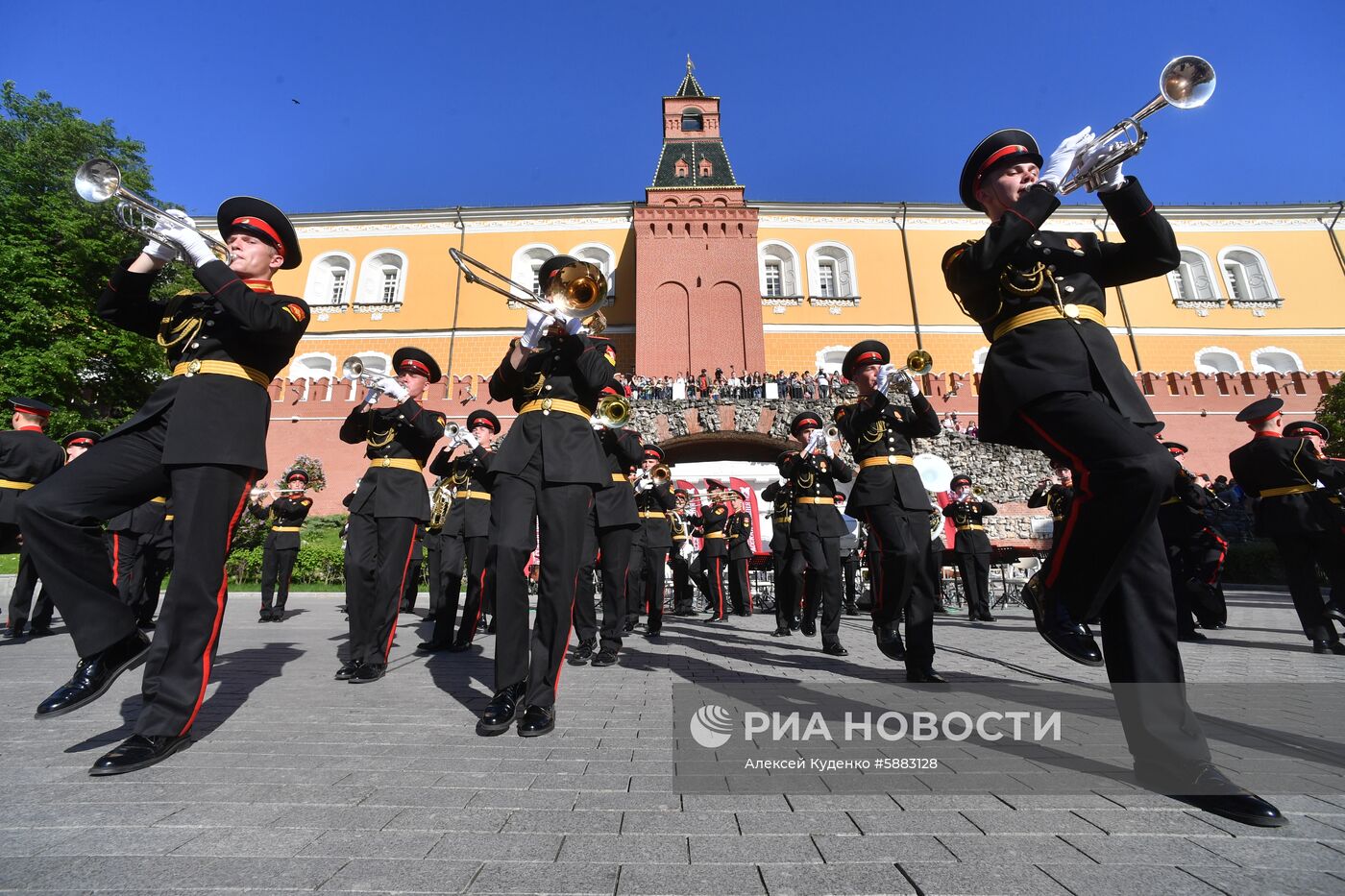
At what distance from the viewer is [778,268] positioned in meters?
38.0

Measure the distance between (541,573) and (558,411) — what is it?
96cm

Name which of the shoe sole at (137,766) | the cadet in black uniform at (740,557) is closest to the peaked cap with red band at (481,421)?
the shoe sole at (137,766)

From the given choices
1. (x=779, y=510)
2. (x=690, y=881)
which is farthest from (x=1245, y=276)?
(x=690, y=881)

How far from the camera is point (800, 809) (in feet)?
6.74

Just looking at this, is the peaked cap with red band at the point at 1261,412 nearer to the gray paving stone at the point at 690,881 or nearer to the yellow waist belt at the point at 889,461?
the yellow waist belt at the point at 889,461

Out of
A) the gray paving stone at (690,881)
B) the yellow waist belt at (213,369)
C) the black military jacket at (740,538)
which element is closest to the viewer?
the gray paving stone at (690,881)

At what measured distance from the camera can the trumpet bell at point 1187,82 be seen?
304cm

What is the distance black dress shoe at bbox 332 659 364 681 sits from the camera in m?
4.87

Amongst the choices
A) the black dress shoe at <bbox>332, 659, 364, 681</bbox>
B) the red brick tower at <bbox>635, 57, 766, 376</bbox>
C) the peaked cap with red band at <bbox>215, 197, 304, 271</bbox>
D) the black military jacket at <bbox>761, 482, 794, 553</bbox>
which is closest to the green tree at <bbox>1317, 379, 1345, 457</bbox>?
the red brick tower at <bbox>635, 57, 766, 376</bbox>

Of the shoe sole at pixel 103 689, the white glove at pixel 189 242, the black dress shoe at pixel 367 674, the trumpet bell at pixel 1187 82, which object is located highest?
the trumpet bell at pixel 1187 82

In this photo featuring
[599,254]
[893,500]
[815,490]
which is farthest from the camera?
[599,254]

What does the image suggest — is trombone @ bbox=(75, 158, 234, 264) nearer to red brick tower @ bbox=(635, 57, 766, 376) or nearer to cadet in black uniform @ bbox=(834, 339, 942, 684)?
cadet in black uniform @ bbox=(834, 339, 942, 684)

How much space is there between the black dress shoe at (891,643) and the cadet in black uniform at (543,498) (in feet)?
9.44

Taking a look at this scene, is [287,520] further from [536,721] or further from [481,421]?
[536,721]
